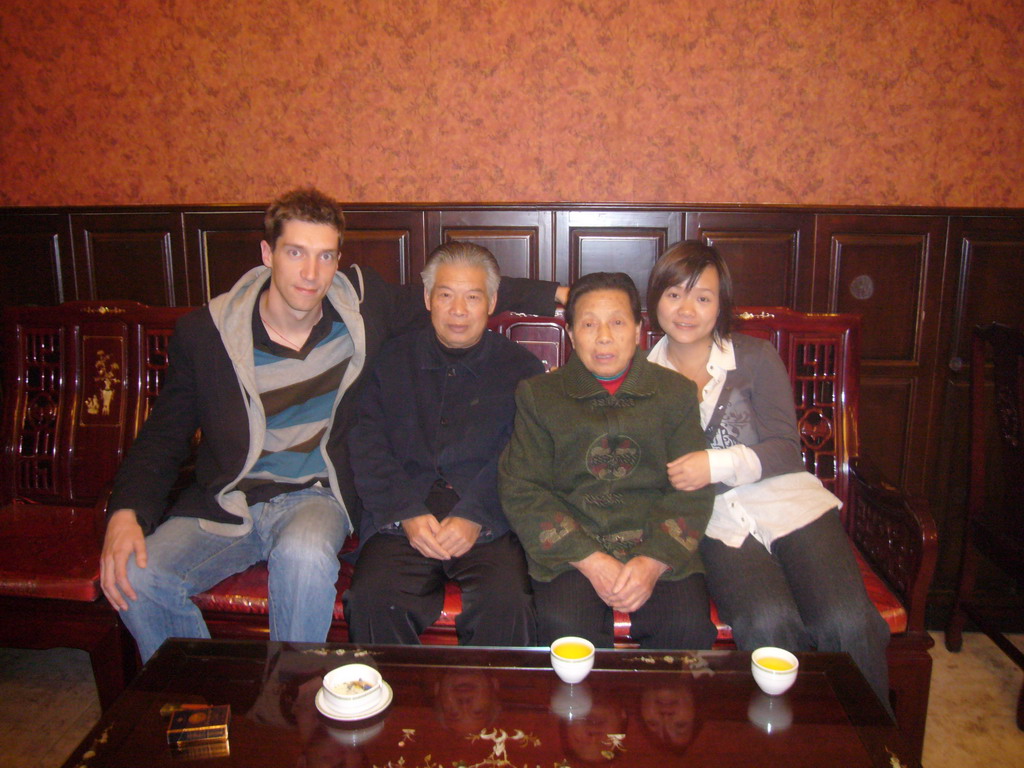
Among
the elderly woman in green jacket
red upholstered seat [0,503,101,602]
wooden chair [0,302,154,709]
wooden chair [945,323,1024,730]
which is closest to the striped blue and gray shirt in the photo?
red upholstered seat [0,503,101,602]

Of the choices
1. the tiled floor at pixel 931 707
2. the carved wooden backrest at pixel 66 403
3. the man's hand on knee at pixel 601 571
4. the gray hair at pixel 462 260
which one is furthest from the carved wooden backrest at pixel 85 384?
the man's hand on knee at pixel 601 571

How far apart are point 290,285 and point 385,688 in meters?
1.08

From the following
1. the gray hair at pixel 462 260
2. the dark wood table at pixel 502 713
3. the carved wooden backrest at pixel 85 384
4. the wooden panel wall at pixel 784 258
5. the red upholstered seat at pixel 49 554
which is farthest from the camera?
the wooden panel wall at pixel 784 258

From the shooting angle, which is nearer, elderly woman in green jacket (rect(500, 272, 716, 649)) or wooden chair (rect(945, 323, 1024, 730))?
elderly woman in green jacket (rect(500, 272, 716, 649))

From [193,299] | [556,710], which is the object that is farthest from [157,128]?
[556,710]

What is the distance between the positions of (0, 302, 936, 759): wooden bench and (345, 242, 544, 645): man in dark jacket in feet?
0.35

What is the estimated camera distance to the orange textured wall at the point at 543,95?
2.36m

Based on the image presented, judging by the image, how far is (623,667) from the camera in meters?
1.19

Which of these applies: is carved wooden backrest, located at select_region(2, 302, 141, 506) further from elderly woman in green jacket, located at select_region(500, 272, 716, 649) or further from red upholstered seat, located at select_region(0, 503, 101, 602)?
elderly woman in green jacket, located at select_region(500, 272, 716, 649)

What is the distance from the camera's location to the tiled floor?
1.74 meters

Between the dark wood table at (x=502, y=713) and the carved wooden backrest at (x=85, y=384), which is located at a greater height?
the carved wooden backrest at (x=85, y=384)

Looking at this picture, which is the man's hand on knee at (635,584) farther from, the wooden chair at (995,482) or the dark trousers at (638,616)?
the wooden chair at (995,482)

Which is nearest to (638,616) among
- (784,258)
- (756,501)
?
(756,501)

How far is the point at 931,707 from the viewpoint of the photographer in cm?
196
